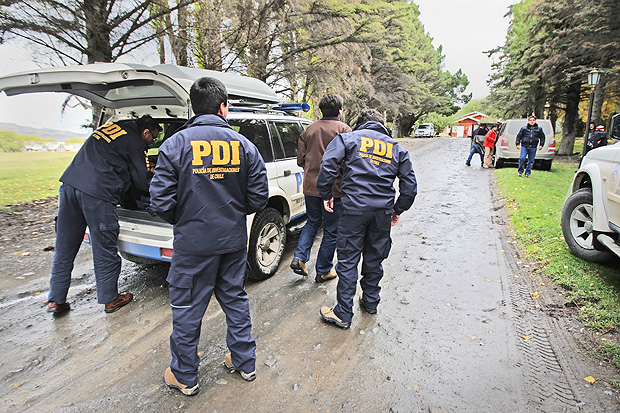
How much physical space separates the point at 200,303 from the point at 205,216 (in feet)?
2.07

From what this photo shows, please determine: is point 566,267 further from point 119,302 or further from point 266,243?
point 119,302

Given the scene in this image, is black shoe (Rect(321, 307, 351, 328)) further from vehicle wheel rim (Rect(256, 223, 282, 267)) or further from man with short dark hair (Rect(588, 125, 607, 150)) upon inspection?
man with short dark hair (Rect(588, 125, 607, 150))

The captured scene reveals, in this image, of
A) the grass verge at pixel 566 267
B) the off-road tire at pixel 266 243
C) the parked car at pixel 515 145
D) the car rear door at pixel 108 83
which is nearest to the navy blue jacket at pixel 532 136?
the parked car at pixel 515 145

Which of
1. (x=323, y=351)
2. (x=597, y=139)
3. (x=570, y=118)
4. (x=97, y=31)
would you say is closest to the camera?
(x=323, y=351)

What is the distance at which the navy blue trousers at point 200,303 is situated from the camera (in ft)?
7.71

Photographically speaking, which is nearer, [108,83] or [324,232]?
[108,83]

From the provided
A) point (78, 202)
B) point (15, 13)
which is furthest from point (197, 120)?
point (15, 13)

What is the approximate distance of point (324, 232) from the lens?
402 centimetres

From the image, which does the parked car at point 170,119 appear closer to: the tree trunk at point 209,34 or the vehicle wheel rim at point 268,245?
the vehicle wheel rim at point 268,245

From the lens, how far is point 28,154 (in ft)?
31.7

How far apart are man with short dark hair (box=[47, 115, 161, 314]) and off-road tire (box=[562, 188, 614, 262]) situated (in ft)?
17.5

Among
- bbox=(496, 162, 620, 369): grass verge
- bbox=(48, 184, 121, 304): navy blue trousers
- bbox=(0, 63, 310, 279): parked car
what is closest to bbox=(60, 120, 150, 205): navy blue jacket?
bbox=(48, 184, 121, 304): navy blue trousers

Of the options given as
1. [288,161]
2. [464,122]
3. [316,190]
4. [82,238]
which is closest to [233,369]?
[316,190]

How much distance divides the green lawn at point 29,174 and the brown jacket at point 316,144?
7.65m
